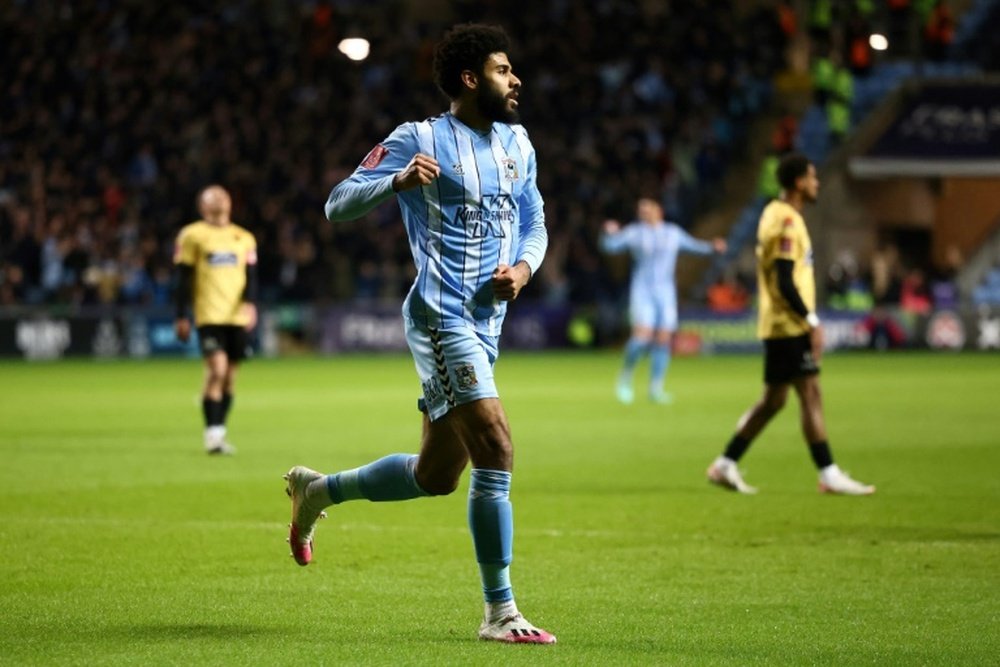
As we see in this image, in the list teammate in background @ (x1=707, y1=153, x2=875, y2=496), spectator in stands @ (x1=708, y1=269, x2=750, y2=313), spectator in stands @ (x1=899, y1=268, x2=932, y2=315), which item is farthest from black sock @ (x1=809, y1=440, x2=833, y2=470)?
spectator in stands @ (x1=899, y1=268, x2=932, y2=315)

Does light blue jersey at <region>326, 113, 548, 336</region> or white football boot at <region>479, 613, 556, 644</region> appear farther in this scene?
light blue jersey at <region>326, 113, 548, 336</region>

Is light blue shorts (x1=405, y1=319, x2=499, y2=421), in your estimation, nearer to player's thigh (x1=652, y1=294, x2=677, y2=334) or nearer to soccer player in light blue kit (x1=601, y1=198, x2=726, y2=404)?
soccer player in light blue kit (x1=601, y1=198, x2=726, y2=404)

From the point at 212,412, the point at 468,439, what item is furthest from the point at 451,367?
the point at 212,412

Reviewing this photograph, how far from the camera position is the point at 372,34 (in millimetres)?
39844

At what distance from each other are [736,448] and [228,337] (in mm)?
5384

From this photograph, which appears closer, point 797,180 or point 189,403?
point 797,180

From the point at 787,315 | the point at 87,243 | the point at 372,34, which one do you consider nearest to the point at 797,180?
the point at 787,315

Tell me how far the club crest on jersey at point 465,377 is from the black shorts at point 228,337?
928 centimetres

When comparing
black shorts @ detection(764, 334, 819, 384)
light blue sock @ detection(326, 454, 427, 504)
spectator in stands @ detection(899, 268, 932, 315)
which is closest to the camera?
light blue sock @ detection(326, 454, 427, 504)

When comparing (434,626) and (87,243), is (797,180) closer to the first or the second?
(434,626)

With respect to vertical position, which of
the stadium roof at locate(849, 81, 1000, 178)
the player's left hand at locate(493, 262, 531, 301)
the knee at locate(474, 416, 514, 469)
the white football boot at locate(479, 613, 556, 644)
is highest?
the stadium roof at locate(849, 81, 1000, 178)

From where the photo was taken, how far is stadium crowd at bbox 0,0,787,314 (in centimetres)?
3606

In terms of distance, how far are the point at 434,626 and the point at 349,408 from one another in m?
13.9

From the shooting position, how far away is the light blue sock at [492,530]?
724 cm
